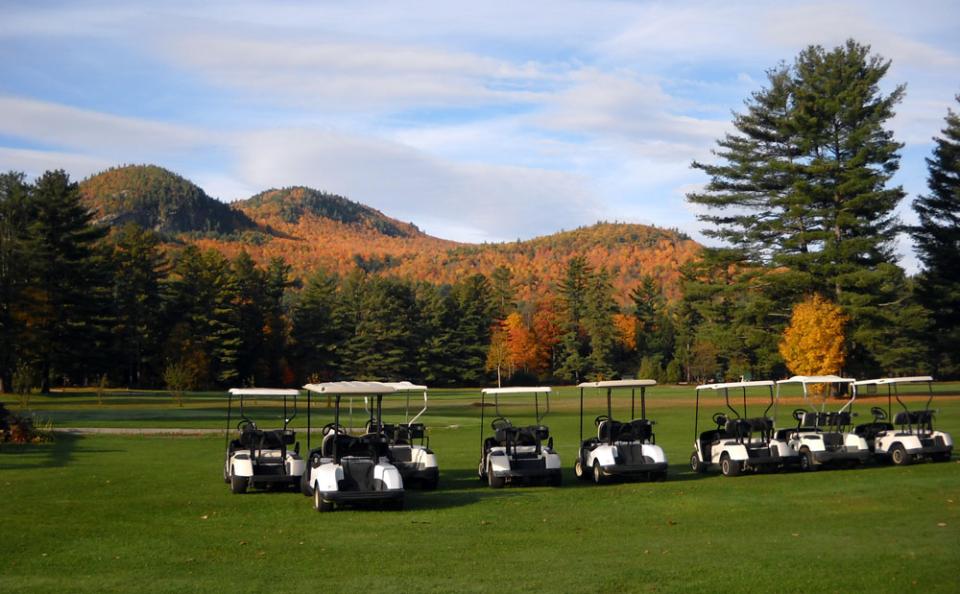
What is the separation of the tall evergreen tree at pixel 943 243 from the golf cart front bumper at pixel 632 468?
45.5 meters

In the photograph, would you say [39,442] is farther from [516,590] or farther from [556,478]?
[516,590]

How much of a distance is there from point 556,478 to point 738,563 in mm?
7841

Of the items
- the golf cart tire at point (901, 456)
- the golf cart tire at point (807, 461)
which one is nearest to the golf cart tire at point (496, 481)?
the golf cart tire at point (807, 461)

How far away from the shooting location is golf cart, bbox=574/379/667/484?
17828 millimetres

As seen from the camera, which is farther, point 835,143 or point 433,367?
point 433,367

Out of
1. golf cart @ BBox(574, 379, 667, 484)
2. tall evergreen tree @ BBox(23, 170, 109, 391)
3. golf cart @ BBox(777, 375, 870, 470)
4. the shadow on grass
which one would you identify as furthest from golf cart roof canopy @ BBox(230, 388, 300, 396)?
tall evergreen tree @ BBox(23, 170, 109, 391)

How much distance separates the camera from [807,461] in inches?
771

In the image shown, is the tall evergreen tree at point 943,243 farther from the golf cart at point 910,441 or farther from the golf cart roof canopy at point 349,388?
the golf cart roof canopy at point 349,388

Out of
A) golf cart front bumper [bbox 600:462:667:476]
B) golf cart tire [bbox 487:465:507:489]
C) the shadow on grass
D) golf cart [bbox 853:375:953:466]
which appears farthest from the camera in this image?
the shadow on grass

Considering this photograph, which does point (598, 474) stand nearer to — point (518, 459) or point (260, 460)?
point (518, 459)

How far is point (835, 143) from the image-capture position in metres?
57.8

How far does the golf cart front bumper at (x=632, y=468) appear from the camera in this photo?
698 inches

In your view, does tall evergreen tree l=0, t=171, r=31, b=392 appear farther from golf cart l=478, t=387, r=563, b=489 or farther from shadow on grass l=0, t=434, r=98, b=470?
golf cart l=478, t=387, r=563, b=489

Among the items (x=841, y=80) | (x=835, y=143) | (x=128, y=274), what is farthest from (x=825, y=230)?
(x=128, y=274)
